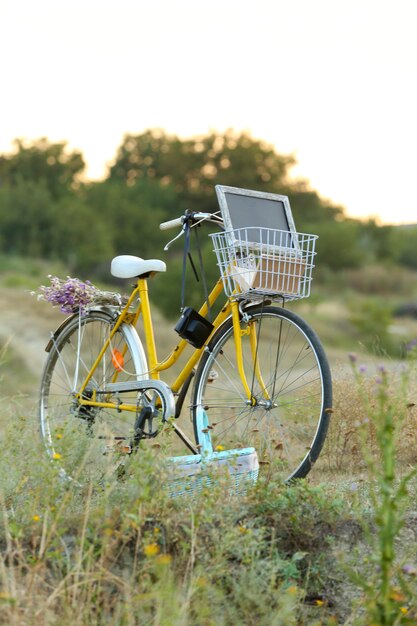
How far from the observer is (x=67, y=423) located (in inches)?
179

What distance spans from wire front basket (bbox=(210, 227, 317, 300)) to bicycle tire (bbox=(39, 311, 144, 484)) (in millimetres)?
818

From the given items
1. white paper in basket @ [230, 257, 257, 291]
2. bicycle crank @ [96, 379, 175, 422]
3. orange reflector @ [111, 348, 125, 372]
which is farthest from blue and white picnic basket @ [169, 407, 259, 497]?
orange reflector @ [111, 348, 125, 372]

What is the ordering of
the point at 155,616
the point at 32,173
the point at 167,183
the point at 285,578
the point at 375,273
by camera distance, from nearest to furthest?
the point at 155,616
the point at 285,578
the point at 375,273
the point at 32,173
the point at 167,183

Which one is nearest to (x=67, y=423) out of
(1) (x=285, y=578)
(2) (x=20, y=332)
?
(1) (x=285, y=578)

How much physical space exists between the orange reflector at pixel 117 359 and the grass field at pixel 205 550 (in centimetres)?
70

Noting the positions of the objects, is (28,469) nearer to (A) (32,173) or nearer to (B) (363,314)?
(B) (363,314)

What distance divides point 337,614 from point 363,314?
27.0m

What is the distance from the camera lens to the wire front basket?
446cm

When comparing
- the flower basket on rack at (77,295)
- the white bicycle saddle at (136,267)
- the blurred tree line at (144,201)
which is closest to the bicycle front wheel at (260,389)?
the white bicycle saddle at (136,267)

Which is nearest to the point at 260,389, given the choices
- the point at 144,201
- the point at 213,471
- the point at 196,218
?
the point at 213,471

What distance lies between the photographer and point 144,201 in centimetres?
4791

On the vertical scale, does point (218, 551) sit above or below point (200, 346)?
below

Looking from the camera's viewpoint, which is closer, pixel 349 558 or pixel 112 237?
pixel 349 558

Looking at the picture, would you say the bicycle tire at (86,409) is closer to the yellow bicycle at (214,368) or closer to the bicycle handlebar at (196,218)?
the yellow bicycle at (214,368)
